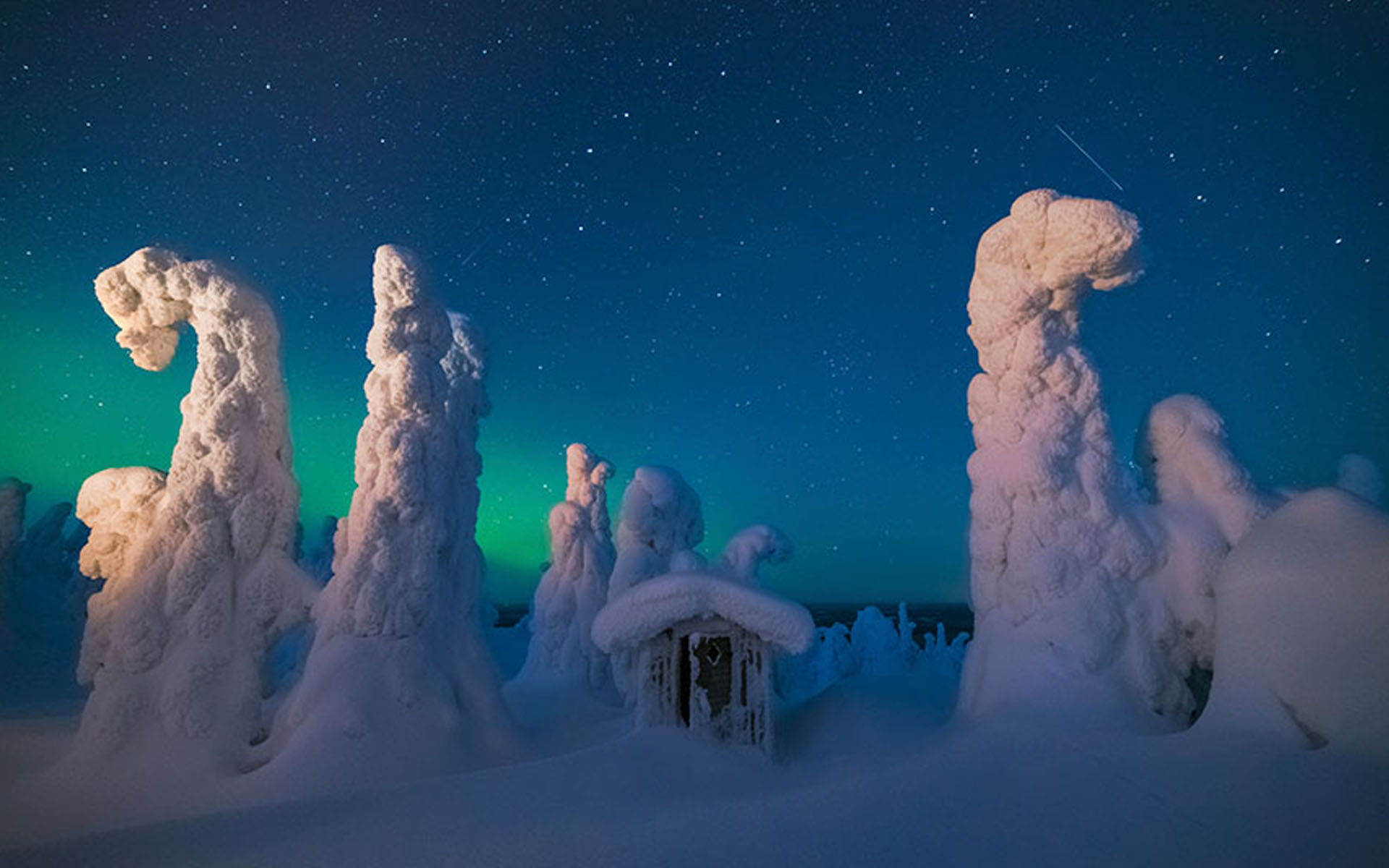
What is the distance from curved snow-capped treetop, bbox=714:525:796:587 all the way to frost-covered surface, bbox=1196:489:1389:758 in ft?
26.7

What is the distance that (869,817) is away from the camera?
17.9 ft

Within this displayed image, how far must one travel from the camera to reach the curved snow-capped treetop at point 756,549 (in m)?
14.2

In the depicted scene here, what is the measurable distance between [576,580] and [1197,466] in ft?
45.7

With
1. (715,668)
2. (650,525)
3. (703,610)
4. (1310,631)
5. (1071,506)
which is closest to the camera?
(1310,631)

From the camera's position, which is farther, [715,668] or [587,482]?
[587,482]

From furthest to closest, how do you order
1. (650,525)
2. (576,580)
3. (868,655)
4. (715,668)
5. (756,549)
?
1. (868,655)
2. (576,580)
3. (650,525)
4. (756,549)
5. (715,668)

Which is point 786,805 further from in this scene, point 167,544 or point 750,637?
point 167,544

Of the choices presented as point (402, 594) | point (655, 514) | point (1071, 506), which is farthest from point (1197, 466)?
point (402, 594)

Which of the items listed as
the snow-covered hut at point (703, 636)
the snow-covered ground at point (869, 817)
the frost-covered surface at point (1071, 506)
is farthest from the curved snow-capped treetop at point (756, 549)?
the snow-covered ground at point (869, 817)

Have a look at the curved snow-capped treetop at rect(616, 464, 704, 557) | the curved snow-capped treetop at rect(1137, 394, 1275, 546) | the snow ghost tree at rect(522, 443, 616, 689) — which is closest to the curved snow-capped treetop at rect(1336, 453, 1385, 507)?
the curved snow-capped treetop at rect(1137, 394, 1275, 546)

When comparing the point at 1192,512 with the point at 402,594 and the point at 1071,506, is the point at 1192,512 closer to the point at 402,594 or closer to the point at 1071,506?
the point at 1071,506

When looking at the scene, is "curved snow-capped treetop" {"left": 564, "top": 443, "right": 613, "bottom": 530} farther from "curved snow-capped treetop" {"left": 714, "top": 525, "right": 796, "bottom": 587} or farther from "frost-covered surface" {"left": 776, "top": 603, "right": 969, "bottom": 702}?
"frost-covered surface" {"left": 776, "top": 603, "right": 969, "bottom": 702}

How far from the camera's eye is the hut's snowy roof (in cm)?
983

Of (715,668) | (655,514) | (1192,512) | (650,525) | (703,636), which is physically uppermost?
(1192,512)
